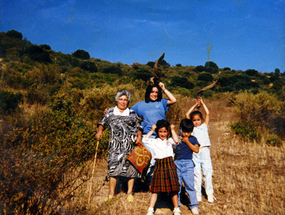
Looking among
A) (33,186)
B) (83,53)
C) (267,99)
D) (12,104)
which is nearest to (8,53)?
(83,53)

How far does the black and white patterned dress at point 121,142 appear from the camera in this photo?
157 inches

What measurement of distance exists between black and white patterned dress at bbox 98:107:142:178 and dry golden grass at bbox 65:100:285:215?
1.33 feet

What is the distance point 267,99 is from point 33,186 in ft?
35.3

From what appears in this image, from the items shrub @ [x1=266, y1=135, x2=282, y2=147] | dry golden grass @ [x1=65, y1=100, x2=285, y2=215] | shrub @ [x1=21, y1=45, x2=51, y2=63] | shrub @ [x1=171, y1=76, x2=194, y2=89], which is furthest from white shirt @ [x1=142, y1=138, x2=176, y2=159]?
shrub @ [x1=21, y1=45, x2=51, y2=63]

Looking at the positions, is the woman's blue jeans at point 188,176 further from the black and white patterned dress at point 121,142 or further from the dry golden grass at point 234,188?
the black and white patterned dress at point 121,142

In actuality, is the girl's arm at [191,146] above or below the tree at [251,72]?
below

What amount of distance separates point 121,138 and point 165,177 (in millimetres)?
1034

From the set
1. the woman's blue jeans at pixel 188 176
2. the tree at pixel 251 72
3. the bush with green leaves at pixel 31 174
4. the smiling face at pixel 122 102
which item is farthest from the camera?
the tree at pixel 251 72

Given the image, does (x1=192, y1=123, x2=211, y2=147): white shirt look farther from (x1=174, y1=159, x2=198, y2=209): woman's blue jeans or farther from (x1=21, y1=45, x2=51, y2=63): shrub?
(x1=21, y1=45, x2=51, y2=63): shrub

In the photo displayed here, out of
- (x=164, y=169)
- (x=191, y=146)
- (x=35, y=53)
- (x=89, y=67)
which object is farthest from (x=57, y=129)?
(x=89, y=67)

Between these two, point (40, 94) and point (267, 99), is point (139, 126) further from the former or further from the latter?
point (40, 94)

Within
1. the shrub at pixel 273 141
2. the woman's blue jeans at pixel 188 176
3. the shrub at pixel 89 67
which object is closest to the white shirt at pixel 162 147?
the woman's blue jeans at pixel 188 176

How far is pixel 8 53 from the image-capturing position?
28422mm

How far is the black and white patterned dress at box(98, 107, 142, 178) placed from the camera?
3981 millimetres
